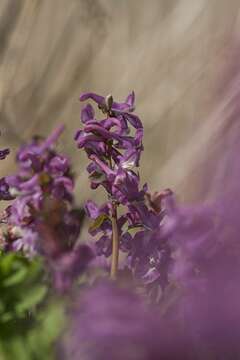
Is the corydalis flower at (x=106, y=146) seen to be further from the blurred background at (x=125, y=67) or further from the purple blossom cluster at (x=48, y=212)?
the blurred background at (x=125, y=67)

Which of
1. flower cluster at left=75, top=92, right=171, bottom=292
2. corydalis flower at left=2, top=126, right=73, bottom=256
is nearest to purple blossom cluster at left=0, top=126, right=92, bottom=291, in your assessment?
corydalis flower at left=2, top=126, right=73, bottom=256

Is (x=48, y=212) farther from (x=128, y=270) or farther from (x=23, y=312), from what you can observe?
(x=128, y=270)

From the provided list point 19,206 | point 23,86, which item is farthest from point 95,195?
point 19,206

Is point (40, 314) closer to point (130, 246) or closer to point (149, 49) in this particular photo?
point (130, 246)

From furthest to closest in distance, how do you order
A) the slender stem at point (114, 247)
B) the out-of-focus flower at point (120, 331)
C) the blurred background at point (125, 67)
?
the blurred background at point (125, 67), the slender stem at point (114, 247), the out-of-focus flower at point (120, 331)

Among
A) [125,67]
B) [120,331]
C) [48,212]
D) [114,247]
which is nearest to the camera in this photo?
[120,331]

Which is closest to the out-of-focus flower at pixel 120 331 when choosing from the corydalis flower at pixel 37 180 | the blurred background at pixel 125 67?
the corydalis flower at pixel 37 180

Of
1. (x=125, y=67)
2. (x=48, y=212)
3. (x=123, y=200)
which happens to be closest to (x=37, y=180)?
(x=48, y=212)
